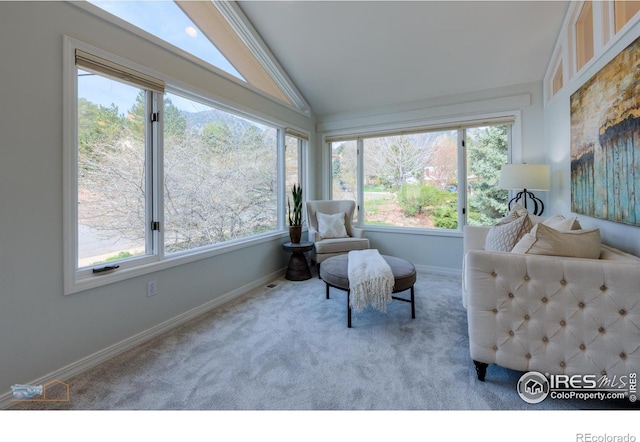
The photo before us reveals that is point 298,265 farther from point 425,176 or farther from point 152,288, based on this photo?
point 425,176

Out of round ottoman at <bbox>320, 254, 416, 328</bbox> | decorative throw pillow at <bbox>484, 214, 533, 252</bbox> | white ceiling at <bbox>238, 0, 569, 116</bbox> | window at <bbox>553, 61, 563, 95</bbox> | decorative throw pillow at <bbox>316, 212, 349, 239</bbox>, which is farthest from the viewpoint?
decorative throw pillow at <bbox>316, 212, 349, 239</bbox>

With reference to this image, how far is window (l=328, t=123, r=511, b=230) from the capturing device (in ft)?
12.0

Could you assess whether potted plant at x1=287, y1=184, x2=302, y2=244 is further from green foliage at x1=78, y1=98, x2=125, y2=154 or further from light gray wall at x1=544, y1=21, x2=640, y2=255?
light gray wall at x1=544, y1=21, x2=640, y2=255

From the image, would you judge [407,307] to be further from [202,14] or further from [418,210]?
[202,14]

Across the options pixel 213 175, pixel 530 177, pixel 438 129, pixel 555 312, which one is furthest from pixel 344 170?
pixel 555 312

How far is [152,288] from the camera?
2225 millimetres

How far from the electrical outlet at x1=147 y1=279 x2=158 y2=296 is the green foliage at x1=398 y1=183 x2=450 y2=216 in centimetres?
335

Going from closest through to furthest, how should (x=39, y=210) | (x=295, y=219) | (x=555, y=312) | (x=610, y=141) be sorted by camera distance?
(x=555, y=312), (x=39, y=210), (x=610, y=141), (x=295, y=219)

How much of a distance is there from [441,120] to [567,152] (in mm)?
1561

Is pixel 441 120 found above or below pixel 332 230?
above

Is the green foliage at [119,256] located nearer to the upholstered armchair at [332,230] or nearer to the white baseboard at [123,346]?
the white baseboard at [123,346]

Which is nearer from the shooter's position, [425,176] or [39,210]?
[39,210]

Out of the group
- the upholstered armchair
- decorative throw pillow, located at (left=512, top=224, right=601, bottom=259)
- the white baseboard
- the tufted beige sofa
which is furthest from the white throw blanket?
the white baseboard
